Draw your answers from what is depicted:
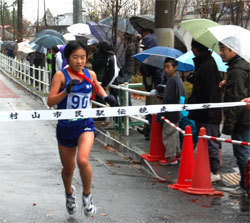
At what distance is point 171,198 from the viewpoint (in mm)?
7805

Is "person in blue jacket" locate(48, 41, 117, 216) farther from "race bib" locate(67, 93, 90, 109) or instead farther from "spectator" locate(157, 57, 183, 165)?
"spectator" locate(157, 57, 183, 165)

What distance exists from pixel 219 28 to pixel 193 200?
7.11 ft

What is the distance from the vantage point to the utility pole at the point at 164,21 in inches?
433

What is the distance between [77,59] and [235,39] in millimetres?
2127

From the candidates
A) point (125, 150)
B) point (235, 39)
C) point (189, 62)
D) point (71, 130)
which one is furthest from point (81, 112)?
point (125, 150)

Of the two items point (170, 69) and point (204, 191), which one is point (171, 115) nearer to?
point (170, 69)

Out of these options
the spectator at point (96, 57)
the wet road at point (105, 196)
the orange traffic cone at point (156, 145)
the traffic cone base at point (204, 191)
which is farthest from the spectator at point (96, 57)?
the traffic cone base at point (204, 191)

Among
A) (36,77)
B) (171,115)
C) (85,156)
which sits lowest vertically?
(36,77)

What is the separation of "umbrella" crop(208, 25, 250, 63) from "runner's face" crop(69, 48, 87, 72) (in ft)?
6.23

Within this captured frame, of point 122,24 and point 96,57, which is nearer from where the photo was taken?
point 96,57

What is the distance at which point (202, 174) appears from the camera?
8039 mm

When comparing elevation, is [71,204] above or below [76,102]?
below

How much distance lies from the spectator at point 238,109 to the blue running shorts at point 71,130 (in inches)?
76.3

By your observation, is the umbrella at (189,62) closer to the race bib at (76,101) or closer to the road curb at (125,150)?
the road curb at (125,150)
